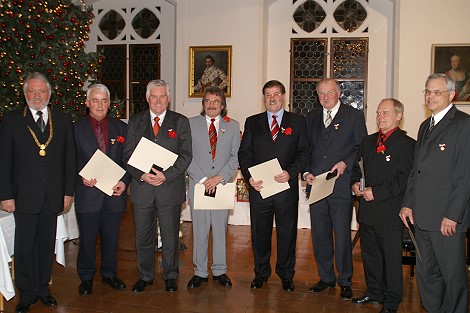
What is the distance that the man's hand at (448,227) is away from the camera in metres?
3.09

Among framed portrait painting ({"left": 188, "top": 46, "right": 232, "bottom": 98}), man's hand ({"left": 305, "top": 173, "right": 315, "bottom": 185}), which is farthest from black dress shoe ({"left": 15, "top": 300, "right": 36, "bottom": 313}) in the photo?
framed portrait painting ({"left": 188, "top": 46, "right": 232, "bottom": 98})

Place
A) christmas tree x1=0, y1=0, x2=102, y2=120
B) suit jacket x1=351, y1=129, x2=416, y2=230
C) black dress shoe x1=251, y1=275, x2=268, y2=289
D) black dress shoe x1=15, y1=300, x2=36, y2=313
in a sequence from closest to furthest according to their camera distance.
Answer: suit jacket x1=351, y1=129, x2=416, y2=230 < black dress shoe x1=15, y1=300, x2=36, y2=313 < black dress shoe x1=251, y1=275, x2=268, y2=289 < christmas tree x1=0, y1=0, x2=102, y2=120

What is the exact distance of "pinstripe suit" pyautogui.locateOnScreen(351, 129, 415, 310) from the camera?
3527mm

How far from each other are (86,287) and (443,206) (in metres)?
2.92

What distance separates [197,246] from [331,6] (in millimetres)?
5784

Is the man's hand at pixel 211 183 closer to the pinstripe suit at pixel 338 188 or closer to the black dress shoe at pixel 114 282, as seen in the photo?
the pinstripe suit at pixel 338 188

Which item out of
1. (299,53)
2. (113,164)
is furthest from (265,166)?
(299,53)

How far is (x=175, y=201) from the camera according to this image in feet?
13.3

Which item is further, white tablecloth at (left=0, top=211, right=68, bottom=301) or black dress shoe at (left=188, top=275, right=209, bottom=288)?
black dress shoe at (left=188, top=275, right=209, bottom=288)

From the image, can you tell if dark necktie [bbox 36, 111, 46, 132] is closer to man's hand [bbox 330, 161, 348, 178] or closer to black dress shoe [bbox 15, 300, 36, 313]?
black dress shoe [bbox 15, 300, 36, 313]

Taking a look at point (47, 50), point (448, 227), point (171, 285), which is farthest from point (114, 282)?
point (47, 50)

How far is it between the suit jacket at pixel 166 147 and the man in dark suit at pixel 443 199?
185cm

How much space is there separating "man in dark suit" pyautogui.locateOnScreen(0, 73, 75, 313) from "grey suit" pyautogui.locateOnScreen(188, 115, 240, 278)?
1027 mm

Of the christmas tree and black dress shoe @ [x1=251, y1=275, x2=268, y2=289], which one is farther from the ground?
the christmas tree
